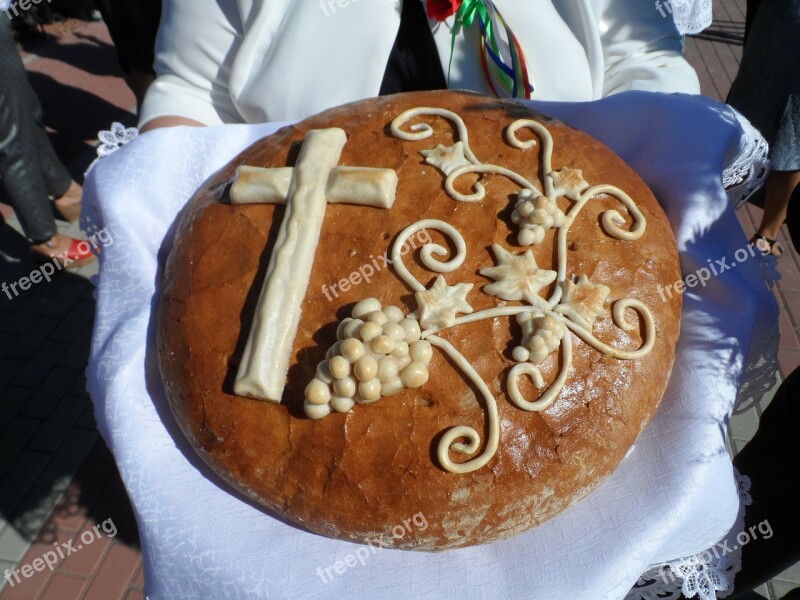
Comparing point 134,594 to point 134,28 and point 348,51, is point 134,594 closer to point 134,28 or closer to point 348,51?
point 348,51

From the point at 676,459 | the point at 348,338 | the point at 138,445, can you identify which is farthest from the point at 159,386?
the point at 676,459

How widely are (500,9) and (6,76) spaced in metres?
4.13

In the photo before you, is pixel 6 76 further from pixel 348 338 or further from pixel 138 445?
pixel 348 338

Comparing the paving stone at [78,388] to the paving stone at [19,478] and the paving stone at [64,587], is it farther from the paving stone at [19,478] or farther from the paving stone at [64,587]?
the paving stone at [64,587]

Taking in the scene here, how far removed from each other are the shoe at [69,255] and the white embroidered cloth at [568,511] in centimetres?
353

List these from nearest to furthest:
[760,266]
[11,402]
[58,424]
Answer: [760,266]
[58,424]
[11,402]

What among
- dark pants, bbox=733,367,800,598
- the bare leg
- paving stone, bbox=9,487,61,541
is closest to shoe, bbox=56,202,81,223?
paving stone, bbox=9,487,61,541

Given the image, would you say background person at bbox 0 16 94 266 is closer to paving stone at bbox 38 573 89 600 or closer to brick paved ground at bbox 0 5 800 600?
brick paved ground at bbox 0 5 800 600

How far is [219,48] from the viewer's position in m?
2.48

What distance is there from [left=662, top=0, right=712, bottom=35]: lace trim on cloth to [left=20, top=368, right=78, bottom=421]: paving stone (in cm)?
444

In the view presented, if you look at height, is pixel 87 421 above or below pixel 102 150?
below

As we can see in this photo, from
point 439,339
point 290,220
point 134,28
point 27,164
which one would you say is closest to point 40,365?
point 27,164

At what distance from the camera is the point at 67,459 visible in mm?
4035

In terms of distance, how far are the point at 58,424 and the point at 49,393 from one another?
0.30 metres
